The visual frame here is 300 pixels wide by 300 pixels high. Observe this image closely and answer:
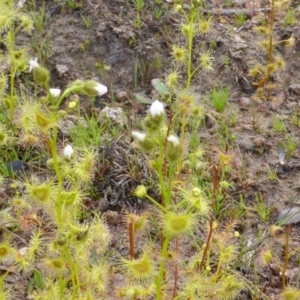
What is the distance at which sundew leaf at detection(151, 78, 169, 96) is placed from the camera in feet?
12.2

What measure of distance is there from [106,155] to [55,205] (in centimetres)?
111

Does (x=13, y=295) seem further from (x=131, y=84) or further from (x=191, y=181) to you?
(x=131, y=84)

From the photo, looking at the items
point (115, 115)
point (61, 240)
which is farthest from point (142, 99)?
point (61, 240)

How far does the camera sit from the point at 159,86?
374 cm

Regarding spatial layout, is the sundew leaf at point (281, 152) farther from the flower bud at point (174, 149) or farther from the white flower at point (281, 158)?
the flower bud at point (174, 149)

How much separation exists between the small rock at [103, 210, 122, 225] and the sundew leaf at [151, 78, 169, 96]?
38.3 inches

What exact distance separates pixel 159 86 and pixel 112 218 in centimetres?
107

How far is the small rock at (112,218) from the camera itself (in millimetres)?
3037

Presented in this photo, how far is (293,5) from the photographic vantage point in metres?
4.54

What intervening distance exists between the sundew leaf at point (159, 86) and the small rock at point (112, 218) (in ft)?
3.19

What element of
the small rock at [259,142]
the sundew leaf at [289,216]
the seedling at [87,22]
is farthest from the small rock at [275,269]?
the seedling at [87,22]

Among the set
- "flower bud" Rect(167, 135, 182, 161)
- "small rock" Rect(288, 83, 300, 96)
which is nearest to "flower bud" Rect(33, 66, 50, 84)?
"flower bud" Rect(167, 135, 182, 161)

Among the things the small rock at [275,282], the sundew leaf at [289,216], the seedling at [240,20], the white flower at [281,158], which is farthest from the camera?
the seedling at [240,20]

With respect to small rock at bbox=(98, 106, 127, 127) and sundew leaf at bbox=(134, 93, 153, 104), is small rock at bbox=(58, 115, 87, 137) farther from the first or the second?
sundew leaf at bbox=(134, 93, 153, 104)
